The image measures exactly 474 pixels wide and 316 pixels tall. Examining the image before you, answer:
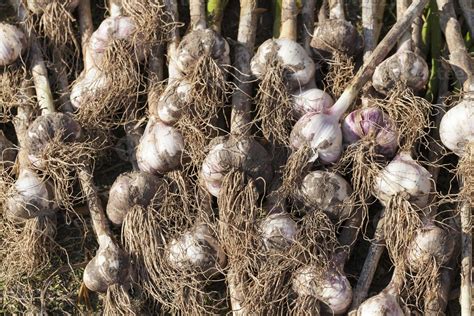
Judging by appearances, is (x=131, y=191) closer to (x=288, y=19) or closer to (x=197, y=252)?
(x=197, y=252)

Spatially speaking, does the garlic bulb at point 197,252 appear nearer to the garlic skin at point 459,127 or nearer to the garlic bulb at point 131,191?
the garlic bulb at point 131,191

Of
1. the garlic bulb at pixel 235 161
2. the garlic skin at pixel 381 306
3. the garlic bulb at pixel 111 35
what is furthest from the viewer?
the garlic bulb at pixel 111 35

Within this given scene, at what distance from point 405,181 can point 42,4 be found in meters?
1.41

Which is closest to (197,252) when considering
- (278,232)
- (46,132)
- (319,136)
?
(278,232)

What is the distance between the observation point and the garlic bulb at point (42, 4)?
2.94 m

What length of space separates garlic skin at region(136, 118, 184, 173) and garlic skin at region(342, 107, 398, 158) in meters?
0.55

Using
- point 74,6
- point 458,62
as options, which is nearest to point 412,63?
point 458,62

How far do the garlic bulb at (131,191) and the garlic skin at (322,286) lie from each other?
1.76ft

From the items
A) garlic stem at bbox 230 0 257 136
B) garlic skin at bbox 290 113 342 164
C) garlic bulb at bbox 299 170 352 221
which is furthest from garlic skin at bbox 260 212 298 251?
garlic stem at bbox 230 0 257 136

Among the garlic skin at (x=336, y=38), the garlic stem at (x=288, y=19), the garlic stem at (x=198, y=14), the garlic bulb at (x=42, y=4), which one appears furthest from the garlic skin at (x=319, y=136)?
the garlic bulb at (x=42, y=4)

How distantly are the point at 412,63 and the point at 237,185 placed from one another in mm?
688

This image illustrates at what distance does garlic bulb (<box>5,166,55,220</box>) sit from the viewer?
2.71m

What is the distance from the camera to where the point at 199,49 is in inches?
107

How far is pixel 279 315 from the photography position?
8.47 feet
